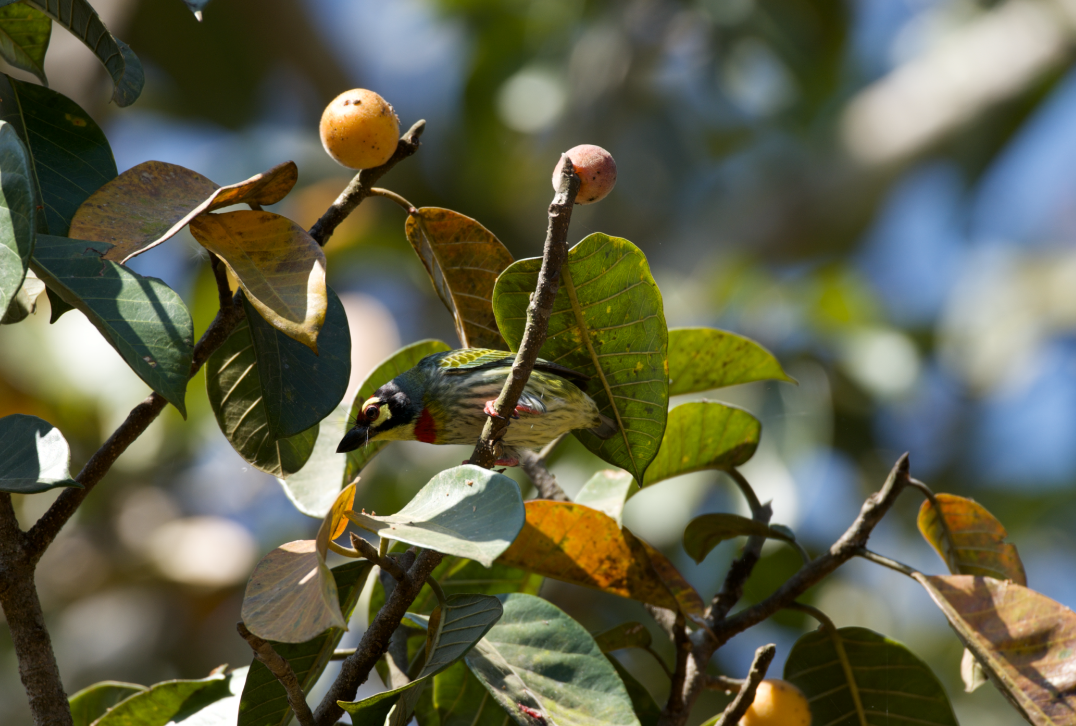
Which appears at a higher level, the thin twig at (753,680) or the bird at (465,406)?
the bird at (465,406)

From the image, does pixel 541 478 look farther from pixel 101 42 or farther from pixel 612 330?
pixel 101 42

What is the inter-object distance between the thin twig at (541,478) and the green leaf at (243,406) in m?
0.53

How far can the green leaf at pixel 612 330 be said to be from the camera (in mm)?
1282

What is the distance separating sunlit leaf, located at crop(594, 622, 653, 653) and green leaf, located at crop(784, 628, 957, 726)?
0.96 feet

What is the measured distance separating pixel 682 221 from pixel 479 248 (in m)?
7.46

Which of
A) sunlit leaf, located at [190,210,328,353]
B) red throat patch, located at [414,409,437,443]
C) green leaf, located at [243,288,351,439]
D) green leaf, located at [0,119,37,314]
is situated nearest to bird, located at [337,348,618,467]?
red throat patch, located at [414,409,437,443]

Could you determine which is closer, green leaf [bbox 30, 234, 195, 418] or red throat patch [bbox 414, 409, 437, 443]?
green leaf [bbox 30, 234, 195, 418]

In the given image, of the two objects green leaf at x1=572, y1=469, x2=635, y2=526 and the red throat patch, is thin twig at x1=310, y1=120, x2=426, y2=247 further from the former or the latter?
the red throat patch

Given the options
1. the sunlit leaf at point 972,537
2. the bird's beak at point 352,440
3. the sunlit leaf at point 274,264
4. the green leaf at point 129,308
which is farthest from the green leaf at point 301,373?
the sunlit leaf at point 972,537

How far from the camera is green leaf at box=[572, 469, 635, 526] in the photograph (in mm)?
1692

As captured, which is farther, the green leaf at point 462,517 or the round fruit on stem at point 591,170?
the round fruit on stem at point 591,170

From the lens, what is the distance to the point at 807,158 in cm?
812

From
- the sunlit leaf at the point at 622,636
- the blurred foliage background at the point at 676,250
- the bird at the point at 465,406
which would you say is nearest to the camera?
the sunlit leaf at the point at 622,636

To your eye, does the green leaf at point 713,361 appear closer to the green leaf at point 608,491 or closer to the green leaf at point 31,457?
the green leaf at point 608,491
